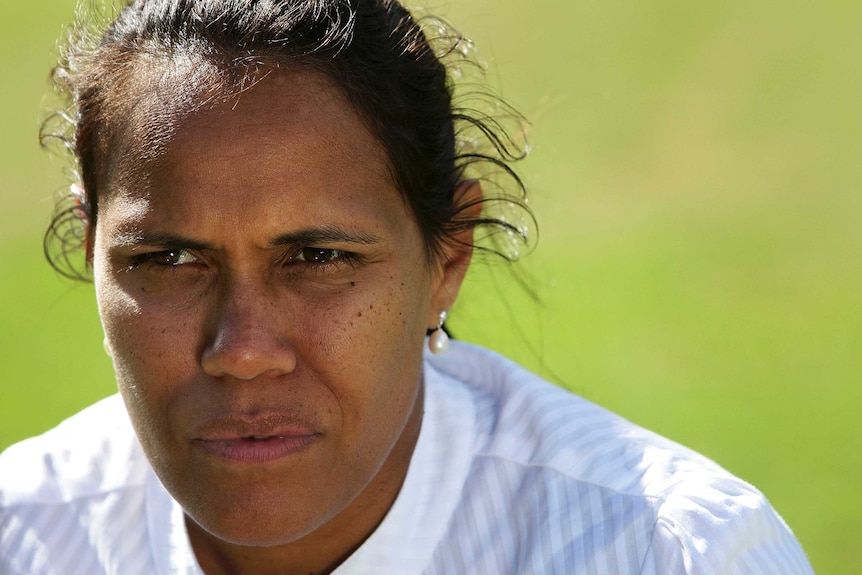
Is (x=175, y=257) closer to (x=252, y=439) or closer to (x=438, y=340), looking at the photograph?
(x=252, y=439)

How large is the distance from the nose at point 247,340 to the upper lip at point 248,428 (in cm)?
9

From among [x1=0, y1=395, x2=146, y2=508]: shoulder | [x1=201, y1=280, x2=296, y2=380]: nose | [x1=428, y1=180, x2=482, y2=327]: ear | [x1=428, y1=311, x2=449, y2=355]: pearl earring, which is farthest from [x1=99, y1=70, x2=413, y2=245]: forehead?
[x1=0, y1=395, x2=146, y2=508]: shoulder

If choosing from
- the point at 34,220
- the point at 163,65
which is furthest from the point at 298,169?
the point at 34,220

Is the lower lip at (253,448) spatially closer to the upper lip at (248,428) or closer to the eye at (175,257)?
the upper lip at (248,428)

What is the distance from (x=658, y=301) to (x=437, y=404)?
3850 mm

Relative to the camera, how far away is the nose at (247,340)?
2350 mm

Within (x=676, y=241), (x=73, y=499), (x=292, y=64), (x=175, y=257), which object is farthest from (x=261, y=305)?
(x=676, y=241)

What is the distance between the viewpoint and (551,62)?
8.64 metres

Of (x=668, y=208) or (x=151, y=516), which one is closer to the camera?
(x=151, y=516)

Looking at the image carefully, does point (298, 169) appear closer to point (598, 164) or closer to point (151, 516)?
point (151, 516)

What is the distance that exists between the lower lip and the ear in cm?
56

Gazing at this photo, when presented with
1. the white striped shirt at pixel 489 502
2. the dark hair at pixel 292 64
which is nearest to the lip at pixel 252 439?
the white striped shirt at pixel 489 502

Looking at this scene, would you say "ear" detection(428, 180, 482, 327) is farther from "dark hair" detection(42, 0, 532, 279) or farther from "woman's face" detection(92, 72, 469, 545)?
"woman's face" detection(92, 72, 469, 545)

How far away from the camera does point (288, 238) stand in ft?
8.07
